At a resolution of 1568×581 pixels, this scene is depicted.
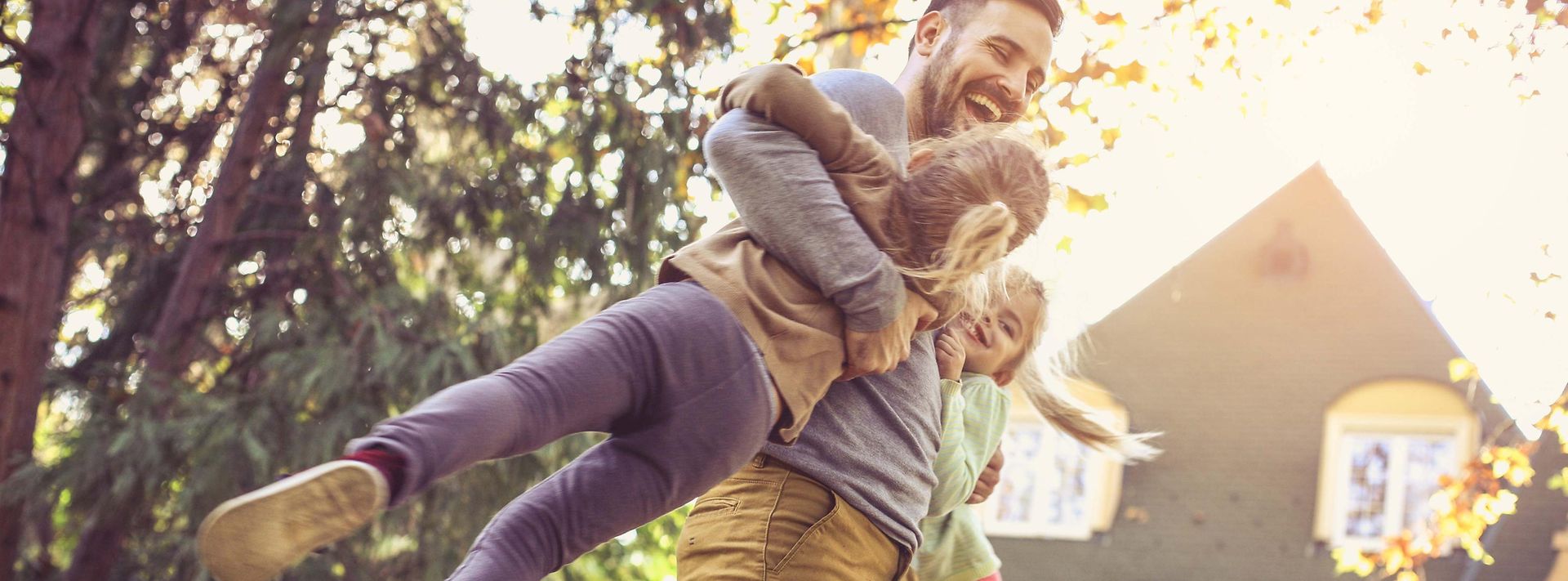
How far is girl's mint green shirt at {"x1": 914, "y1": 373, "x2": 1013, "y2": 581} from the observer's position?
236 cm

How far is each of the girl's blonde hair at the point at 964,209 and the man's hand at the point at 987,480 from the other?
738 millimetres

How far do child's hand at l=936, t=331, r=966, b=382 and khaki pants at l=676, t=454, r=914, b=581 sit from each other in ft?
1.30

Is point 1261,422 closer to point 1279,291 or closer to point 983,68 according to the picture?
point 1279,291

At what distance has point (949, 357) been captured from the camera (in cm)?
238

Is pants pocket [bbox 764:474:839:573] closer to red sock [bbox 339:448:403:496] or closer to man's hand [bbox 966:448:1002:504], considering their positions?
red sock [bbox 339:448:403:496]

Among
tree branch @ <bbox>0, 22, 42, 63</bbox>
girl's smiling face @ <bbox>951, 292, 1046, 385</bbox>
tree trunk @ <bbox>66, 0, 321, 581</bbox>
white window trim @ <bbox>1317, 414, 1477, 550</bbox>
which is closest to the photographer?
girl's smiling face @ <bbox>951, 292, 1046, 385</bbox>

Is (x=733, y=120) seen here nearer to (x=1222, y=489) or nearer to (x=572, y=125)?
(x=572, y=125)

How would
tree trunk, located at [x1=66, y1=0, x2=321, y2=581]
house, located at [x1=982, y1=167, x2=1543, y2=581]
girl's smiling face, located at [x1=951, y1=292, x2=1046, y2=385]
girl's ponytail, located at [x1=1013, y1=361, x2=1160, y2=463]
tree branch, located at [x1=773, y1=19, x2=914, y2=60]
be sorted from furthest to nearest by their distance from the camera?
1. house, located at [x1=982, y1=167, x2=1543, y2=581]
2. tree branch, located at [x1=773, y1=19, x2=914, y2=60]
3. tree trunk, located at [x1=66, y1=0, x2=321, y2=581]
4. girl's ponytail, located at [x1=1013, y1=361, x2=1160, y2=463]
5. girl's smiling face, located at [x1=951, y1=292, x2=1046, y2=385]

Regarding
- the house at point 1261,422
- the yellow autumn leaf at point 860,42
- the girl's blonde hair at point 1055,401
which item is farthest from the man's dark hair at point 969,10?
the house at point 1261,422

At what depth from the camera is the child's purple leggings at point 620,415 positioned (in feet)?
5.53

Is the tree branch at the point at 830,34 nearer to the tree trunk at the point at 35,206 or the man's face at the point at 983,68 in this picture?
the tree trunk at the point at 35,206

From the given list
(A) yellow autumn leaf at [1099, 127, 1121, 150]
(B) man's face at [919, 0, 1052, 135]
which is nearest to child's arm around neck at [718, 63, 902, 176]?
(B) man's face at [919, 0, 1052, 135]

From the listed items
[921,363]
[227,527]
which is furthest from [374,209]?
[227,527]

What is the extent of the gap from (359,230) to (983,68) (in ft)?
12.4
